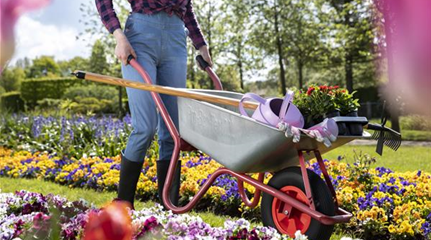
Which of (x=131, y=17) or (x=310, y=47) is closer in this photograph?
(x=131, y=17)

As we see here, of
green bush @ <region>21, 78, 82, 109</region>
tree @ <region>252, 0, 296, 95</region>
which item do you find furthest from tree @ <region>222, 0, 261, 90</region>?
green bush @ <region>21, 78, 82, 109</region>

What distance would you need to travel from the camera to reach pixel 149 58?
9.11ft

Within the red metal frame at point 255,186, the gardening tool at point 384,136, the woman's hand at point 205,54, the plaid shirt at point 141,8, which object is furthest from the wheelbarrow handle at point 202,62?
the gardening tool at point 384,136

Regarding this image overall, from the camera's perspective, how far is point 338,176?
380 cm

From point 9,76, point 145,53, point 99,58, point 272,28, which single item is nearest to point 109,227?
point 9,76

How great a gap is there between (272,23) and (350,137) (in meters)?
14.8

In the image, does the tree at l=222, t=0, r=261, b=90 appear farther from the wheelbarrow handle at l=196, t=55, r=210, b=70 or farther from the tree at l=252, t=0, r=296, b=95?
the wheelbarrow handle at l=196, t=55, r=210, b=70

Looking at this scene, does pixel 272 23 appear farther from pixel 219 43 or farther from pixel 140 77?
pixel 140 77

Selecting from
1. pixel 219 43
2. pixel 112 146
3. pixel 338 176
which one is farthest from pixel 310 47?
pixel 338 176

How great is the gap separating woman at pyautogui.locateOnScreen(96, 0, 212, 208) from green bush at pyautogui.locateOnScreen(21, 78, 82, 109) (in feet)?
70.0

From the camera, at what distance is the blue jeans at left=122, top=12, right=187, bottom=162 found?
2.74m

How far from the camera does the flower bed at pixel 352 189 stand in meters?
2.96

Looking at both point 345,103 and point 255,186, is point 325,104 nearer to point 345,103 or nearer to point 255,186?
point 345,103

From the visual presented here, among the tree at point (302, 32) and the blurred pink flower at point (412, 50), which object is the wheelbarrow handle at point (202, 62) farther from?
the tree at point (302, 32)
